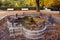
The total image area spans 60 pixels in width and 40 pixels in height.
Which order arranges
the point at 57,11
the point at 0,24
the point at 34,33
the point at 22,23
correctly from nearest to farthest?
the point at 34,33 < the point at 22,23 < the point at 0,24 < the point at 57,11

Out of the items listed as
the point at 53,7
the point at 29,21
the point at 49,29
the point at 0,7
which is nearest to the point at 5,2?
the point at 0,7

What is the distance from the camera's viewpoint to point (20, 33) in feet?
52.4

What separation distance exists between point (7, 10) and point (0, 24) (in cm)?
774

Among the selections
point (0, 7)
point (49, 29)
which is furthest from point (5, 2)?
point (49, 29)

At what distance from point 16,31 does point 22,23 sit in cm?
149

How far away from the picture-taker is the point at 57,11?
2523cm

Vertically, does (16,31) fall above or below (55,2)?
below

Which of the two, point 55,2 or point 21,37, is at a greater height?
point 55,2

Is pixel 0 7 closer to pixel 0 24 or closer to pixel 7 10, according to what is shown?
pixel 7 10

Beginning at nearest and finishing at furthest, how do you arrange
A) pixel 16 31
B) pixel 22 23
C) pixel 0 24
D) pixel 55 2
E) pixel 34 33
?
1. pixel 34 33
2. pixel 16 31
3. pixel 22 23
4. pixel 0 24
5. pixel 55 2

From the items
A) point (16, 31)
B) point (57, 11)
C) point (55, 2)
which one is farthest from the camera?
point (57, 11)

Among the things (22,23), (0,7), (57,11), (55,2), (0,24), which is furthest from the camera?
(0,7)

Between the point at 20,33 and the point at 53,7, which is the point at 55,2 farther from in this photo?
the point at 20,33

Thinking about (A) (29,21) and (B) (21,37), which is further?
(A) (29,21)
